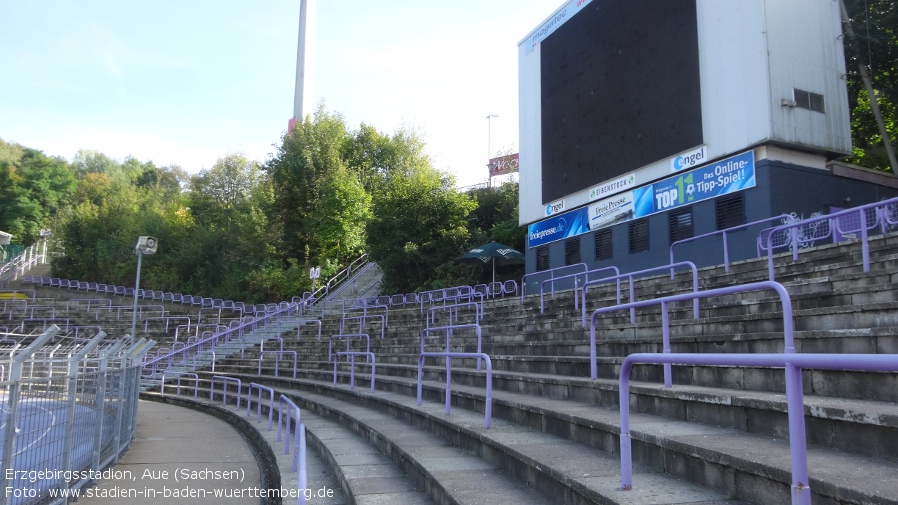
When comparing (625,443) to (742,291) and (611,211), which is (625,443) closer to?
(742,291)

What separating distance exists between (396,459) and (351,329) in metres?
14.3

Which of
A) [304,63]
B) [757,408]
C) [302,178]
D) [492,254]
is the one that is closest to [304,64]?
[304,63]

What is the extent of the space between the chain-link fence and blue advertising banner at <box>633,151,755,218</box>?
1282 centimetres

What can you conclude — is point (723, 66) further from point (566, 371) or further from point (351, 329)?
point (351, 329)

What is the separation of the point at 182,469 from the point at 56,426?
10.5 feet

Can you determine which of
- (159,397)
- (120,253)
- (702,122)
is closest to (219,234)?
(120,253)

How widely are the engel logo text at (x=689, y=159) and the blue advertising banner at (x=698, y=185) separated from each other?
23 centimetres

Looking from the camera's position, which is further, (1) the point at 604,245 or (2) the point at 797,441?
(1) the point at 604,245

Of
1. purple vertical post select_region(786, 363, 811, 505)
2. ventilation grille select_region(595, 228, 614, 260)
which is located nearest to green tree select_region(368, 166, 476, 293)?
Answer: ventilation grille select_region(595, 228, 614, 260)

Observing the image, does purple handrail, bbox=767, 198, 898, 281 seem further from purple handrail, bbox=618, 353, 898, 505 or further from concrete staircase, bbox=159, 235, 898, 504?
purple handrail, bbox=618, 353, 898, 505

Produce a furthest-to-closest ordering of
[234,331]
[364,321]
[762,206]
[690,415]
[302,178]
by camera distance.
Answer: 1. [302,178]
2. [234,331]
3. [364,321]
4. [762,206]
5. [690,415]

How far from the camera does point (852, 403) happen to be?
3666 mm

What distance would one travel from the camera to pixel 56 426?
584cm

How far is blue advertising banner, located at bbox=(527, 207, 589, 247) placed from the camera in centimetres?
1897
